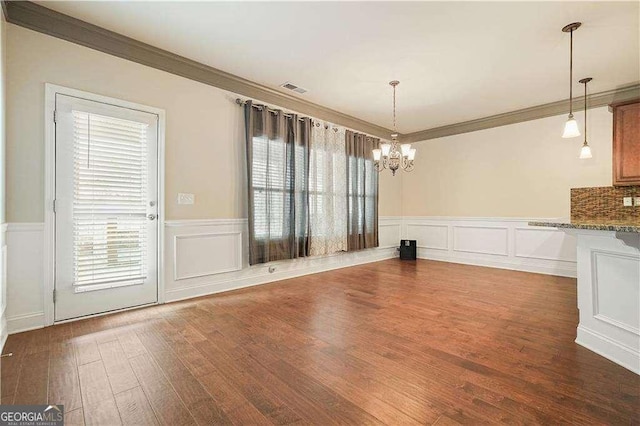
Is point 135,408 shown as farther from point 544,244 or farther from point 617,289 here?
point 544,244

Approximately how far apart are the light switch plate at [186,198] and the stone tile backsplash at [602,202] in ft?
16.9

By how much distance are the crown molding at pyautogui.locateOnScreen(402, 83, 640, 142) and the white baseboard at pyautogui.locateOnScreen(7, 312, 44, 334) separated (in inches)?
270

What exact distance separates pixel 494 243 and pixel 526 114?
2403 mm

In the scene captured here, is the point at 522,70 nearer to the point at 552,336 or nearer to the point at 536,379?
the point at 552,336

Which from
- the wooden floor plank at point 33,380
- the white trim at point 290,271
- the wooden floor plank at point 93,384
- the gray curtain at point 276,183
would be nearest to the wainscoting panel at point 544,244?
the white trim at point 290,271

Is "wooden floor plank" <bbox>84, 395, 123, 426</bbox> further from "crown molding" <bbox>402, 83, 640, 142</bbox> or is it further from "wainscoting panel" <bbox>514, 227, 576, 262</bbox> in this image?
"crown molding" <bbox>402, 83, 640, 142</bbox>

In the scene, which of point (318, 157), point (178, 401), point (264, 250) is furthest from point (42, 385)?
point (318, 157)

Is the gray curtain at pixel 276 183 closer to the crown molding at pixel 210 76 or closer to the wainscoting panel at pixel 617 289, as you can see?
the crown molding at pixel 210 76

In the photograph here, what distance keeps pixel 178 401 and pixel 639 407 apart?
2.53m

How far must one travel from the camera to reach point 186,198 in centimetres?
359

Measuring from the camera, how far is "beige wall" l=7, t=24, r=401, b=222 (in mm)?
2584

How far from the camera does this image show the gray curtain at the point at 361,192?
219 inches

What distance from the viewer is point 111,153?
3033 millimetres

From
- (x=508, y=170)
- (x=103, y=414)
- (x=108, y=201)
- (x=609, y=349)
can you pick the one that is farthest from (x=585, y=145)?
(x=108, y=201)
